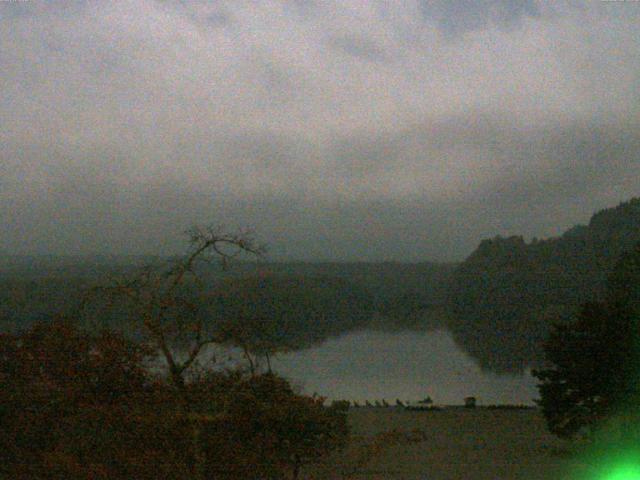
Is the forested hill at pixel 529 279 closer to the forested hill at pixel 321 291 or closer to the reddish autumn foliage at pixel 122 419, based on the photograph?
the forested hill at pixel 321 291

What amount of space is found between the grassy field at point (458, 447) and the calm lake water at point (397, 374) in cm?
260

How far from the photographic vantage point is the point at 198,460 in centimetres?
396

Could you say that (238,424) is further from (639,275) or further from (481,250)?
(481,250)

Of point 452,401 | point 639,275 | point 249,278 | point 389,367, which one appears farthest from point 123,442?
point 389,367

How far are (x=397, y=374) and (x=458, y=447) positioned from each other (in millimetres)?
13913

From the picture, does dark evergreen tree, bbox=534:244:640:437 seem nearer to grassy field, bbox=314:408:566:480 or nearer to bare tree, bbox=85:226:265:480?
grassy field, bbox=314:408:566:480

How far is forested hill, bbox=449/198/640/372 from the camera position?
3728 cm

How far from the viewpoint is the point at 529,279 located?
46625 millimetres

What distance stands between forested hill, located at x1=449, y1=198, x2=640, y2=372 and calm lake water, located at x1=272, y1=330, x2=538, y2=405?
6086mm

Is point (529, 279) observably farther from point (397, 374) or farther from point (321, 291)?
point (397, 374)

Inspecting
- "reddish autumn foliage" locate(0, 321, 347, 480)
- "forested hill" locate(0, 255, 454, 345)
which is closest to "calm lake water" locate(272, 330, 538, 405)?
"forested hill" locate(0, 255, 454, 345)

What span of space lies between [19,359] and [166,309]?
181cm

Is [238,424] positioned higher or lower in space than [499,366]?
higher

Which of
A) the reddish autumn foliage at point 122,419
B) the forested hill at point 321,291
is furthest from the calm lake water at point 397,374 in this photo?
the reddish autumn foliage at point 122,419
